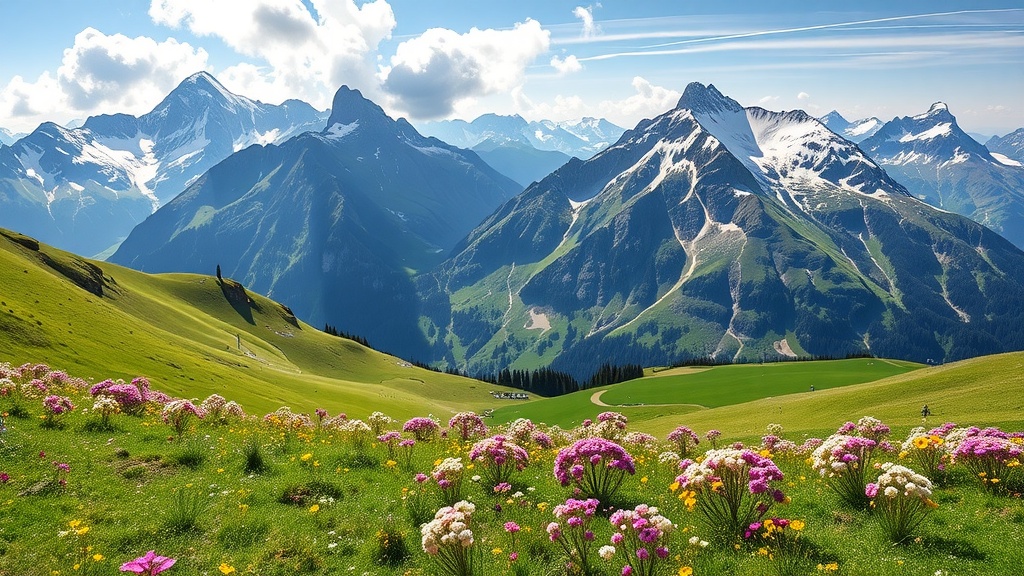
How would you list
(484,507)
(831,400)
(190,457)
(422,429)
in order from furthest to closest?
1. (831,400)
2. (422,429)
3. (190,457)
4. (484,507)

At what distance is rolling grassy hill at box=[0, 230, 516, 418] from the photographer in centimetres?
4838

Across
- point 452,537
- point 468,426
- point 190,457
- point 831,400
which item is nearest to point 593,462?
point 452,537

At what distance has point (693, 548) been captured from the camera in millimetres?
10695

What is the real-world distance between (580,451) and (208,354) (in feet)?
282

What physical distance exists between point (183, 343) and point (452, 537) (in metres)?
90.6

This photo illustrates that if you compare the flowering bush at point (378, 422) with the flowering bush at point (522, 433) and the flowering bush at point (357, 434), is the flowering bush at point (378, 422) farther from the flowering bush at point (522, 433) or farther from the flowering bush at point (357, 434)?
the flowering bush at point (522, 433)

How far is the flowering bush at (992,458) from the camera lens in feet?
44.4

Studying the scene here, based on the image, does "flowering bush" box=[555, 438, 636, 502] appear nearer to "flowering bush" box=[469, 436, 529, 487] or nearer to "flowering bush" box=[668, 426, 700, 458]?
"flowering bush" box=[469, 436, 529, 487]

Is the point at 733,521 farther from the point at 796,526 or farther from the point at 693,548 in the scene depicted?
the point at 796,526

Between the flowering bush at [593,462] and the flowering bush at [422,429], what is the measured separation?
31.2 feet

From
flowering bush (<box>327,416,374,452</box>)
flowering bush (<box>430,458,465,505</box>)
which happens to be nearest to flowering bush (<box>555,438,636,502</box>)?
flowering bush (<box>430,458,465,505</box>)

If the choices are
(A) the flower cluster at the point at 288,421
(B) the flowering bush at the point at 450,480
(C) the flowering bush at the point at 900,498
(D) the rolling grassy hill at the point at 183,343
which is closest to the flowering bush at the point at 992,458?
(C) the flowering bush at the point at 900,498

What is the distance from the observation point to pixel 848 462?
41.5 ft

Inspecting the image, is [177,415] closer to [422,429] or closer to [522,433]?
[422,429]
